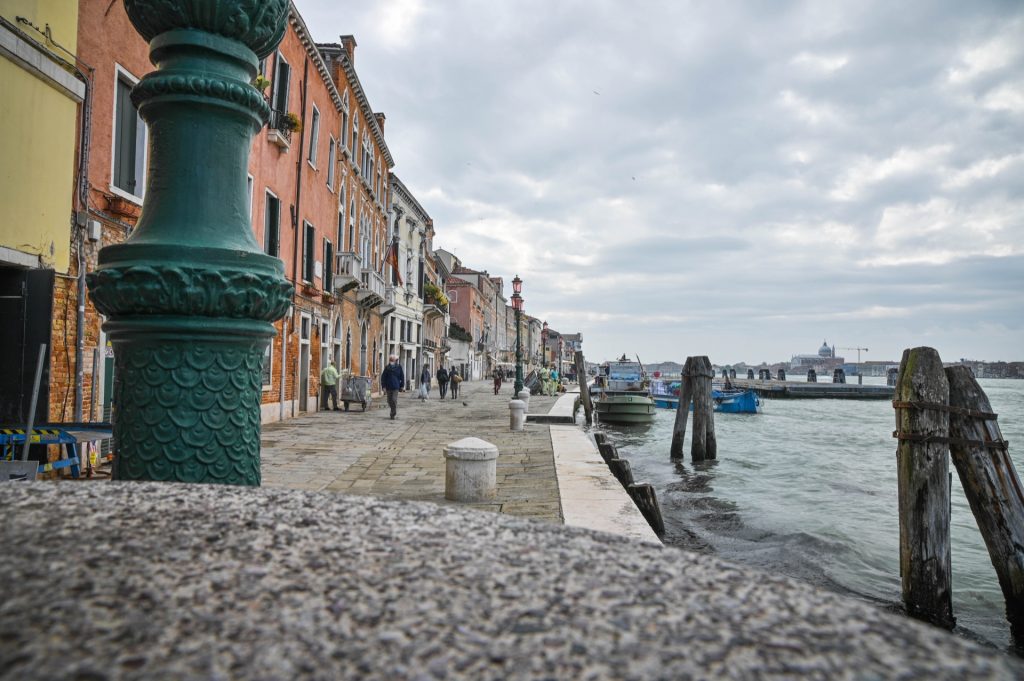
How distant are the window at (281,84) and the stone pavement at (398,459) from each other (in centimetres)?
662

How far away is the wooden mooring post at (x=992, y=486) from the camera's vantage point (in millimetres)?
5672

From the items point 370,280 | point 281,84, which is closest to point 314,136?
point 281,84

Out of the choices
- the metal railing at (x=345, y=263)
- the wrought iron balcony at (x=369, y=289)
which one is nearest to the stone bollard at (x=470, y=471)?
the metal railing at (x=345, y=263)

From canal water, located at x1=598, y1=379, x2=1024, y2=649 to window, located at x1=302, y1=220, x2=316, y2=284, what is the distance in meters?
9.05

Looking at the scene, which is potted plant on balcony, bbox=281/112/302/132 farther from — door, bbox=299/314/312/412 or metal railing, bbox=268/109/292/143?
door, bbox=299/314/312/412

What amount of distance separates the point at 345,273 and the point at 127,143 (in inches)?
425

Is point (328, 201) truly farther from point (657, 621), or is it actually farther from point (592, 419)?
point (657, 621)

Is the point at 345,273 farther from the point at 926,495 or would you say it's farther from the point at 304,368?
the point at 926,495

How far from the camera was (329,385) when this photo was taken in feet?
56.7

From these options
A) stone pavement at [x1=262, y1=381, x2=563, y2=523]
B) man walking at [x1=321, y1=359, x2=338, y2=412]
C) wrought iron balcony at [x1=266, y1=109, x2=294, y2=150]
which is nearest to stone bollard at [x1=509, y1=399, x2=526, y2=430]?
Answer: stone pavement at [x1=262, y1=381, x2=563, y2=523]

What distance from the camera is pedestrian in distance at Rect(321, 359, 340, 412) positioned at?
1703cm

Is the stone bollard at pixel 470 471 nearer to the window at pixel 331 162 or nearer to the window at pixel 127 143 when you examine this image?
the window at pixel 127 143

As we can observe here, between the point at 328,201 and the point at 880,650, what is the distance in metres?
18.7

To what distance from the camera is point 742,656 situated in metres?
1.17
